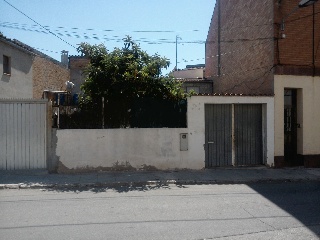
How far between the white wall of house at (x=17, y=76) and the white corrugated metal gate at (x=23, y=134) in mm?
6377

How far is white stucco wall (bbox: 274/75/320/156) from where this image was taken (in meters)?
12.2

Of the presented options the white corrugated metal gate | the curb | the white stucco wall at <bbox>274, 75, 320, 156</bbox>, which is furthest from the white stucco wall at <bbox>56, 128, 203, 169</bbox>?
the white stucco wall at <bbox>274, 75, 320, 156</bbox>

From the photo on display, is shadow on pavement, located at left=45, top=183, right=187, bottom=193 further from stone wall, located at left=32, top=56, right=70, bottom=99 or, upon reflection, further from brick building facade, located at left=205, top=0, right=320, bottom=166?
stone wall, located at left=32, top=56, right=70, bottom=99

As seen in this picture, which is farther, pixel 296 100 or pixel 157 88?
pixel 296 100

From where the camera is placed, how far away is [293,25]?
12.5 m

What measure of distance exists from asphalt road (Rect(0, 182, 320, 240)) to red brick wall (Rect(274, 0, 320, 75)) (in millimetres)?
5386

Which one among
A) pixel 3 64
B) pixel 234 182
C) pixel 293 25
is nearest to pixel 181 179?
pixel 234 182

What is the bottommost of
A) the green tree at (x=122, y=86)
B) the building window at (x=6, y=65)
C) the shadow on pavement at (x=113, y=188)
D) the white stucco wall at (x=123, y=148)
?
the shadow on pavement at (x=113, y=188)

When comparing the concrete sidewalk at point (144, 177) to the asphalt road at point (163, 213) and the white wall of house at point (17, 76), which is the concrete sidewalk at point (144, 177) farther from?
the white wall of house at point (17, 76)

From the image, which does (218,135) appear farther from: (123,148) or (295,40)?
(295,40)

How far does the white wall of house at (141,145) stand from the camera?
11008mm

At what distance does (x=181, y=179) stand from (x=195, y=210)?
3.43 m

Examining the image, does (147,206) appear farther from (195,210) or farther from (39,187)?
(39,187)

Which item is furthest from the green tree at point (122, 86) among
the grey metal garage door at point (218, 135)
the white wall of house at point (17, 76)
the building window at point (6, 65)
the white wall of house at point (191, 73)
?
the white wall of house at point (191, 73)
